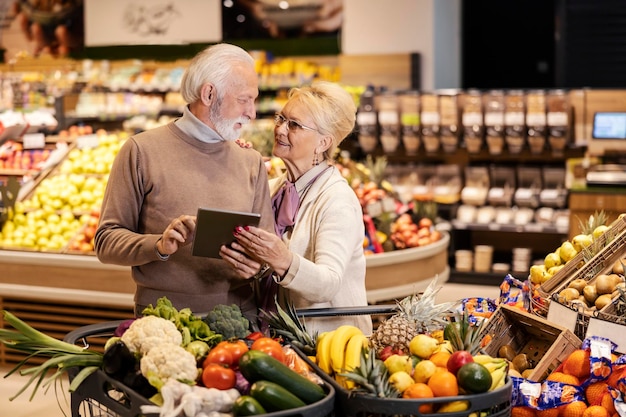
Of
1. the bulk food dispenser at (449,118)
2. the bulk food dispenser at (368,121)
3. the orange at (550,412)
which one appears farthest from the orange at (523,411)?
the bulk food dispenser at (368,121)

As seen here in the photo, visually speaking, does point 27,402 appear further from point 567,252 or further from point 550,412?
point 550,412

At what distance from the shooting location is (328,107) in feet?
9.87

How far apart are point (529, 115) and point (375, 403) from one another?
20.1 ft

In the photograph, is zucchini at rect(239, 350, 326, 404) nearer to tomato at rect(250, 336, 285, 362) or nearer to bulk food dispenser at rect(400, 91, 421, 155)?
tomato at rect(250, 336, 285, 362)

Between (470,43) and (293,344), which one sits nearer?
(293,344)

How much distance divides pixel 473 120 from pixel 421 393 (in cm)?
602

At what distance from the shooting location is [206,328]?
90.0 inches

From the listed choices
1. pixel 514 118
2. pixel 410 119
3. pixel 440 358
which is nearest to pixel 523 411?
pixel 440 358

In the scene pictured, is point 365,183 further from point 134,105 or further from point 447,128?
point 134,105

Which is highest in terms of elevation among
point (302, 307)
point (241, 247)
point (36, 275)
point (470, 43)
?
point (470, 43)

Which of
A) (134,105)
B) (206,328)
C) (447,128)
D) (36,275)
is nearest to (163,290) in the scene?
(206,328)

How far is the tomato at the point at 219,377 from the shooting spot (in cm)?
198

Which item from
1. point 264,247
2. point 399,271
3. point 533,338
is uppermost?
point 264,247

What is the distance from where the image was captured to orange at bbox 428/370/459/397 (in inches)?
79.4
